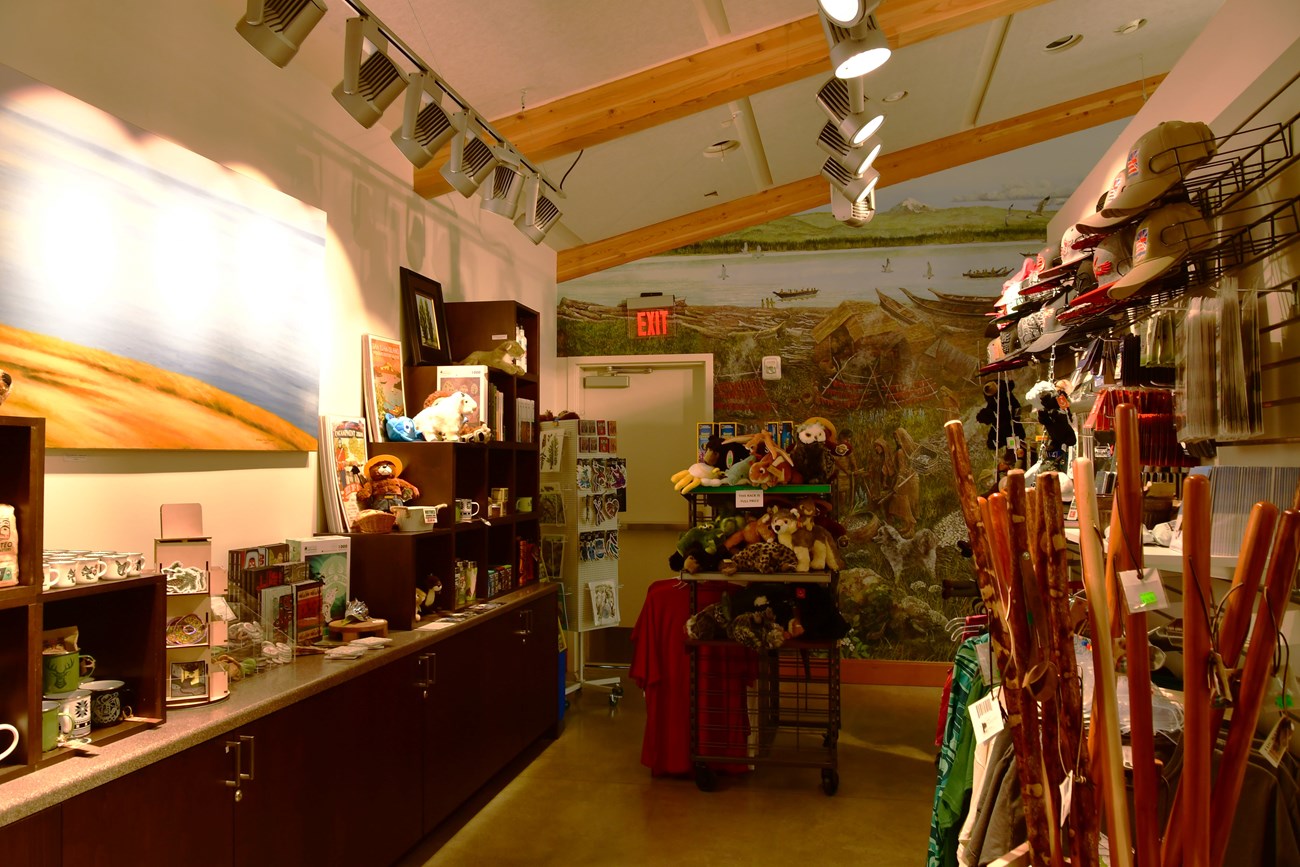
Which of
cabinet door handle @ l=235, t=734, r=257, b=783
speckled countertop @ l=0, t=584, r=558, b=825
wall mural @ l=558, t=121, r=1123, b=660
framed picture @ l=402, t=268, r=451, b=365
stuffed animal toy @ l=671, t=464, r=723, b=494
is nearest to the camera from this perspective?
speckled countertop @ l=0, t=584, r=558, b=825

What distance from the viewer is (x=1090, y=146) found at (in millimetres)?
6215

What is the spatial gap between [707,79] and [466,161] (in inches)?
46.7

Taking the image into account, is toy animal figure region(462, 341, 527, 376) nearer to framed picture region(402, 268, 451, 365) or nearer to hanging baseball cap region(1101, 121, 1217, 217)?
framed picture region(402, 268, 451, 365)

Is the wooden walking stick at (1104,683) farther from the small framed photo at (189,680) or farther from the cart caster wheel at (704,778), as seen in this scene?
the cart caster wheel at (704,778)

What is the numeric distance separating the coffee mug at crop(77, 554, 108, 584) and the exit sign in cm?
493

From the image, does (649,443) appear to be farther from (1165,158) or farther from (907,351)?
(1165,158)

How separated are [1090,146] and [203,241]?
5676 millimetres

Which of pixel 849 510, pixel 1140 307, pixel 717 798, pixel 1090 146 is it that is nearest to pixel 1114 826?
pixel 1140 307

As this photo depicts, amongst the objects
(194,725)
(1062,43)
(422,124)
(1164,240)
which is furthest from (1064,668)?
(1062,43)

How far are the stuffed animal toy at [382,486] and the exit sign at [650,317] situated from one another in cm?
332

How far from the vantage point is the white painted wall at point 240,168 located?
240 centimetres

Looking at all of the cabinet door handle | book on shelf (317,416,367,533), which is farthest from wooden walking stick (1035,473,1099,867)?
book on shelf (317,416,367,533)

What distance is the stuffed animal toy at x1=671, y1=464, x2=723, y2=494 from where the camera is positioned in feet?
14.0

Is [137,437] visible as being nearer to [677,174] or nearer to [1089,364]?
[1089,364]
